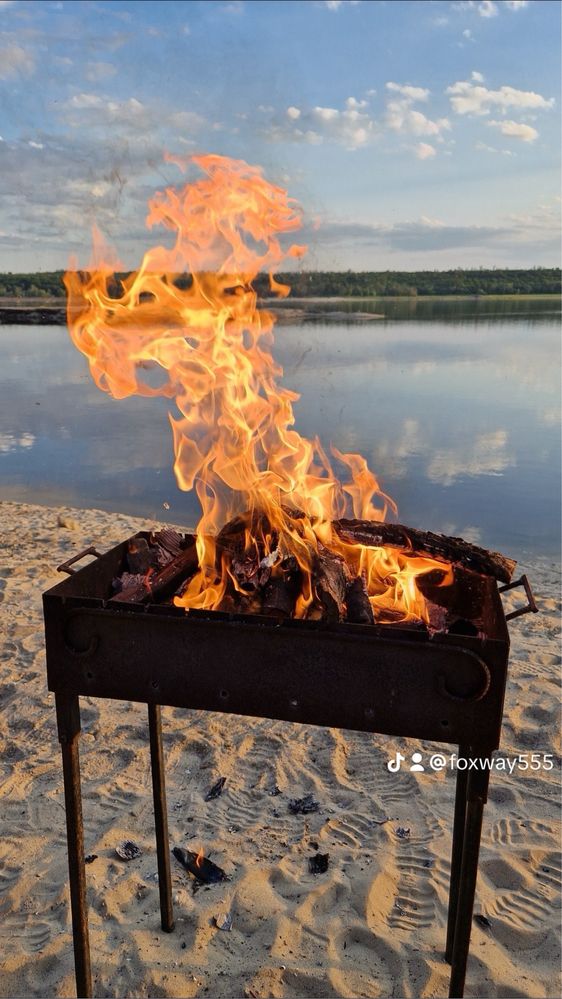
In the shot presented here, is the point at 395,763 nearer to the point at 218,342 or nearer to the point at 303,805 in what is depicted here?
the point at 303,805

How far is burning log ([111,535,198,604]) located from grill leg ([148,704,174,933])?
613 millimetres

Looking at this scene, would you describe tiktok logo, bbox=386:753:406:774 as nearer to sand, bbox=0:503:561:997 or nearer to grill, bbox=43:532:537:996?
sand, bbox=0:503:561:997

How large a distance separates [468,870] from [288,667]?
3.17 feet

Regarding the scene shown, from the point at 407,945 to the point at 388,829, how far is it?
28.4 inches

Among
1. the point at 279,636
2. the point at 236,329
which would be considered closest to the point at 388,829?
the point at 279,636

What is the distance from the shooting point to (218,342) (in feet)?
11.0

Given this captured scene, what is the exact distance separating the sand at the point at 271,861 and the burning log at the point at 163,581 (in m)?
1.58

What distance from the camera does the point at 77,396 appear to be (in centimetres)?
2411

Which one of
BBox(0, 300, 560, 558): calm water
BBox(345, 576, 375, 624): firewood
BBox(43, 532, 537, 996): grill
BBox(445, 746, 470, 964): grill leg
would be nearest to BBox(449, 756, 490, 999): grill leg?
BBox(43, 532, 537, 996): grill

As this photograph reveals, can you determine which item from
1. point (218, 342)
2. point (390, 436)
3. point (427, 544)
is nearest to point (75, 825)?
point (427, 544)

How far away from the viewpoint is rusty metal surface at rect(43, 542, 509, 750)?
2213 millimetres

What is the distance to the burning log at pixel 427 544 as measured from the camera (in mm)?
2883

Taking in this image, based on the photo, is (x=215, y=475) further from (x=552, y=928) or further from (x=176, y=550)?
(x=552, y=928)

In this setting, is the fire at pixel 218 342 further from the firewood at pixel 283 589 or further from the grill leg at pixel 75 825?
the grill leg at pixel 75 825
